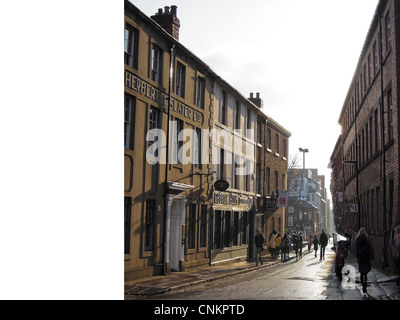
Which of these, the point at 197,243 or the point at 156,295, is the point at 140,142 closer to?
the point at 156,295

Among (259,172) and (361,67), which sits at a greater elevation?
(361,67)

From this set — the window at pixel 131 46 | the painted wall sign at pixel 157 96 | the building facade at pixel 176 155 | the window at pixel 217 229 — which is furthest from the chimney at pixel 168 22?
the window at pixel 217 229

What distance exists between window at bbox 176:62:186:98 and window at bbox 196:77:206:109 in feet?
4.83

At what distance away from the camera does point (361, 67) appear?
80.8ft

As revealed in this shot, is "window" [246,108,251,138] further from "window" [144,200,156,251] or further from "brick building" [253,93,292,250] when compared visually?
"window" [144,200,156,251]

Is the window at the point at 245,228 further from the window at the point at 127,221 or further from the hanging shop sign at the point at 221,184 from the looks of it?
the window at the point at 127,221

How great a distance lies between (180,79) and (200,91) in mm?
2174

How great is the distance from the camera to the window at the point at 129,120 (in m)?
13.9

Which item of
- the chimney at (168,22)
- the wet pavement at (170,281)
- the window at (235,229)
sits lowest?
the wet pavement at (170,281)

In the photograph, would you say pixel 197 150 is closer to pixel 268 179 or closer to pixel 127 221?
pixel 127 221

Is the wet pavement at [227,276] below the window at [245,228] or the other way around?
below

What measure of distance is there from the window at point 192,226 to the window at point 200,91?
3.94 metres

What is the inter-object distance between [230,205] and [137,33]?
37.9ft
